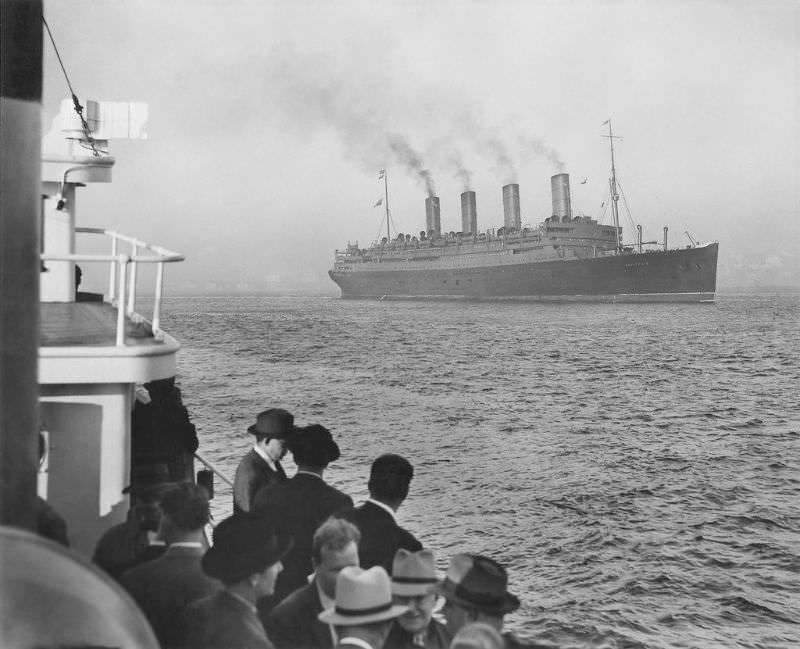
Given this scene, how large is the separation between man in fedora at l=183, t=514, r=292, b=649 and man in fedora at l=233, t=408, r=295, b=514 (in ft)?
5.19

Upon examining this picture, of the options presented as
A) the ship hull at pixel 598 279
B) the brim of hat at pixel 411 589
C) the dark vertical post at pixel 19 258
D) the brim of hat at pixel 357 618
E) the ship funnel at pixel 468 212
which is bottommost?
the brim of hat at pixel 411 589

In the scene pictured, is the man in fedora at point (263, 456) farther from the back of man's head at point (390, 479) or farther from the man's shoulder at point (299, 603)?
the man's shoulder at point (299, 603)

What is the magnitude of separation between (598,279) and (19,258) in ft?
253

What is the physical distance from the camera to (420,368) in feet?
107

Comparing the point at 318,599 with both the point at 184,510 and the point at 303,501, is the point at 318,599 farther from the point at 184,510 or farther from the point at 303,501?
the point at 303,501

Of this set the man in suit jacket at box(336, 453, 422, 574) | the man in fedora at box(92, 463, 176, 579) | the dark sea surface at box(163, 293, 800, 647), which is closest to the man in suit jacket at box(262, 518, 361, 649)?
the man in suit jacket at box(336, 453, 422, 574)

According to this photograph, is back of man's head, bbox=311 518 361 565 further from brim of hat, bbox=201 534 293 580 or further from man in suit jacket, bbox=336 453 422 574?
man in suit jacket, bbox=336 453 422 574

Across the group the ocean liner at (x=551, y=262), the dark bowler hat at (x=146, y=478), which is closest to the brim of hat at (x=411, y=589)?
Result: the dark bowler hat at (x=146, y=478)

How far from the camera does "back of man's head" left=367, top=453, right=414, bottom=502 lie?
3.38 m

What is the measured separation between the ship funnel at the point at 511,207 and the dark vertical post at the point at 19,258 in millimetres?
86282

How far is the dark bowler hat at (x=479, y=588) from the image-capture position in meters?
2.44

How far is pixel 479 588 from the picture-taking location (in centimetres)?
245

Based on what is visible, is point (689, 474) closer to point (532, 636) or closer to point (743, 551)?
point (743, 551)

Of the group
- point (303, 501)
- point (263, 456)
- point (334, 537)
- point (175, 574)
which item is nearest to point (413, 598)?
point (334, 537)
